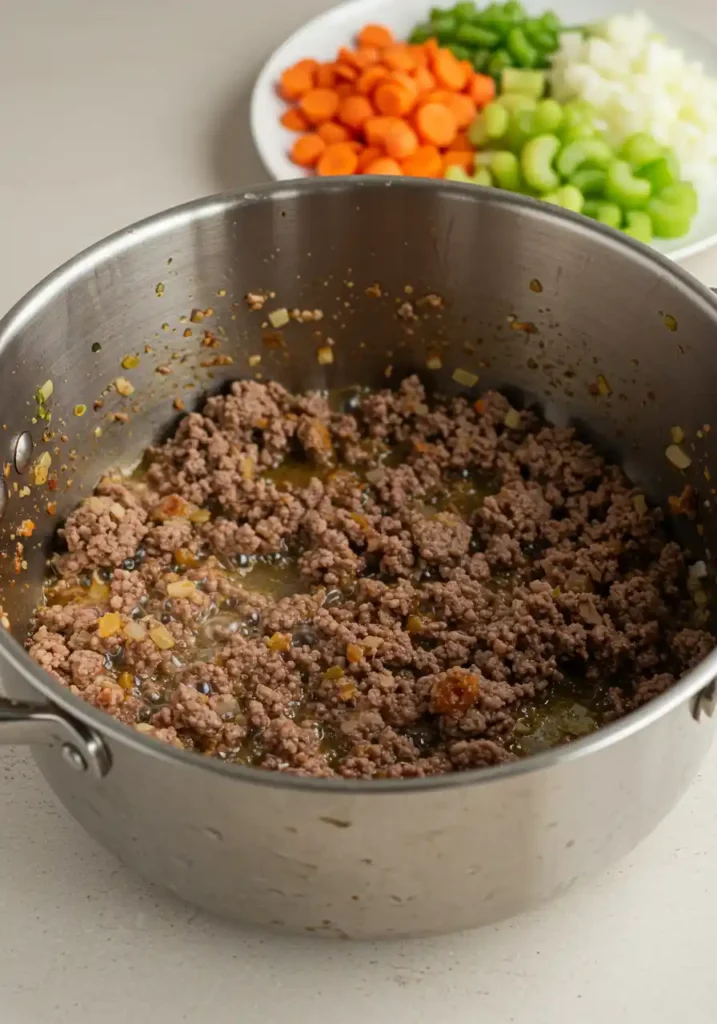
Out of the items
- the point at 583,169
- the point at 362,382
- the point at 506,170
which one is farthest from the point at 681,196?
the point at 362,382

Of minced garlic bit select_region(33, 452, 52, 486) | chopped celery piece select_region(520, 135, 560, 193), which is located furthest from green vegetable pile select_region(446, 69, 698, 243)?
minced garlic bit select_region(33, 452, 52, 486)

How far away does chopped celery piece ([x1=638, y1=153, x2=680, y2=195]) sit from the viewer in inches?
76.5

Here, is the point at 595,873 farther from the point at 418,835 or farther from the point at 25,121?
the point at 25,121

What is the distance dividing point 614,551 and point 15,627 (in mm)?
712

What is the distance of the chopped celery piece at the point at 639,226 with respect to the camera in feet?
6.21

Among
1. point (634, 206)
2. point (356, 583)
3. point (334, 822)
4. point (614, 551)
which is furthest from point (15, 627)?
point (634, 206)

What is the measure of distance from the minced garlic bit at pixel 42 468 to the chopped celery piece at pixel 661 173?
1027 millimetres

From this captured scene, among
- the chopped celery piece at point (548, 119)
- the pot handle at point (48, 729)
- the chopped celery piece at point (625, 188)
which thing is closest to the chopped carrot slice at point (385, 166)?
the chopped celery piece at point (548, 119)

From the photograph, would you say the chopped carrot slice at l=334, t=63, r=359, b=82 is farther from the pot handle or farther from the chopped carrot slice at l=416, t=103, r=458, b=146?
the pot handle

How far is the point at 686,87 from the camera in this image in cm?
209

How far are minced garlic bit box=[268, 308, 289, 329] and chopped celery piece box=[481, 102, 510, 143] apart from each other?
0.58 meters

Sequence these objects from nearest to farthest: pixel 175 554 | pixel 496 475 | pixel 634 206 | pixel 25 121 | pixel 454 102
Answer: pixel 175 554
pixel 496 475
pixel 634 206
pixel 454 102
pixel 25 121

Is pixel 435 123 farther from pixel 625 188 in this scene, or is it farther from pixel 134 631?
pixel 134 631

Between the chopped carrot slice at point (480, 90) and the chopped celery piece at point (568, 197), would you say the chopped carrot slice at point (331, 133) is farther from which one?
the chopped celery piece at point (568, 197)
